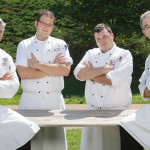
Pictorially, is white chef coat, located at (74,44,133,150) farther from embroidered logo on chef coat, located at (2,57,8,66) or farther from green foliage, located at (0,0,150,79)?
green foliage, located at (0,0,150,79)

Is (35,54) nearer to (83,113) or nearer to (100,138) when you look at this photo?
(83,113)

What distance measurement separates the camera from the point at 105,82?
4.04 meters

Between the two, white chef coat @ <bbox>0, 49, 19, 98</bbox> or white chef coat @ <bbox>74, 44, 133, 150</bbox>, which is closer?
white chef coat @ <bbox>0, 49, 19, 98</bbox>

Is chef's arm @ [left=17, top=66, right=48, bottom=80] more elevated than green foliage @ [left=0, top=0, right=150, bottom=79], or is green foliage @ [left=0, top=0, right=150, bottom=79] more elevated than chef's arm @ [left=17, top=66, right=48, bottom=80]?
green foliage @ [left=0, top=0, right=150, bottom=79]

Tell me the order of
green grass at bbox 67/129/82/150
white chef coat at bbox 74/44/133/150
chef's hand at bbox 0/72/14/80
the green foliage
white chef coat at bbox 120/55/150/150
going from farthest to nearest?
the green foliage
green grass at bbox 67/129/82/150
white chef coat at bbox 74/44/133/150
chef's hand at bbox 0/72/14/80
white chef coat at bbox 120/55/150/150

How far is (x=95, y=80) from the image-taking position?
409 cm

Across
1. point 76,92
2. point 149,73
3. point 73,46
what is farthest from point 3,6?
point 149,73

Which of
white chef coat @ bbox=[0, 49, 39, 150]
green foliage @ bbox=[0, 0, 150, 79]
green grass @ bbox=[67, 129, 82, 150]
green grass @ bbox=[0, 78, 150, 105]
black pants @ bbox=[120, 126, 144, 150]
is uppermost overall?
green foliage @ bbox=[0, 0, 150, 79]

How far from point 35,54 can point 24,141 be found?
1.49 meters

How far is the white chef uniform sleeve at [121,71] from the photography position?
3963 mm

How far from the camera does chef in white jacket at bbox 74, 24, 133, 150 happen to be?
13.0 ft

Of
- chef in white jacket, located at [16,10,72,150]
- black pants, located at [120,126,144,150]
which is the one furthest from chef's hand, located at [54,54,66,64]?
black pants, located at [120,126,144,150]

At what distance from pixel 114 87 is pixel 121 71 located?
0.22 meters

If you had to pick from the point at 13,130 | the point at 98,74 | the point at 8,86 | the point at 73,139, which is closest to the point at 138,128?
the point at 98,74
